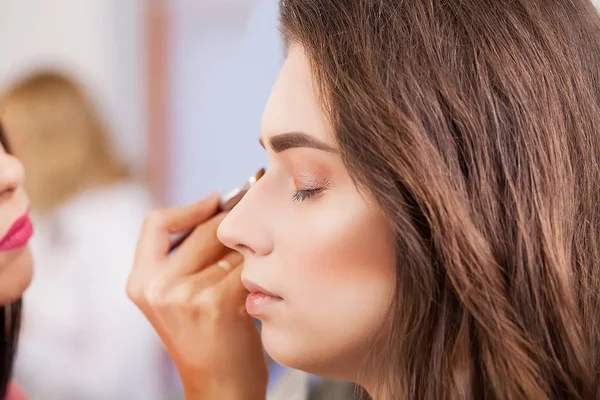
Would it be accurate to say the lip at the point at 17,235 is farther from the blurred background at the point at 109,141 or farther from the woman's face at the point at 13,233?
the blurred background at the point at 109,141

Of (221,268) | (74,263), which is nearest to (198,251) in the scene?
(221,268)

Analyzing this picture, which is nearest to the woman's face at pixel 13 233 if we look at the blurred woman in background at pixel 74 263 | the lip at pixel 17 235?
the lip at pixel 17 235

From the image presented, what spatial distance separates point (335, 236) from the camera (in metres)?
0.52

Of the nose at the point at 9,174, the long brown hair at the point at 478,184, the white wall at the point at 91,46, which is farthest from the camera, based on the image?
the white wall at the point at 91,46

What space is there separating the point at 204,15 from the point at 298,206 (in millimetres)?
1345

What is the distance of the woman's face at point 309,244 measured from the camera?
0.52 meters

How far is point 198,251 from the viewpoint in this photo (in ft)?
2.26

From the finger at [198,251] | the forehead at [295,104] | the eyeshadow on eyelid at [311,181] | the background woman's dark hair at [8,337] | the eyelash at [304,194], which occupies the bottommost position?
the background woman's dark hair at [8,337]

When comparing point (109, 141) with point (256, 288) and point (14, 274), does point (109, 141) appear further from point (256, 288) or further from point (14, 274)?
point (256, 288)

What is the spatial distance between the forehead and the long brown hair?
0.05ft

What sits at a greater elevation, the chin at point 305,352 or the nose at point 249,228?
the nose at point 249,228

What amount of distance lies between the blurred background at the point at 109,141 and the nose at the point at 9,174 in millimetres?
509

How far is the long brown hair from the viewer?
1.57ft

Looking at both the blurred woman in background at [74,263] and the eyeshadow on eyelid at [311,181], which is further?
the blurred woman in background at [74,263]
